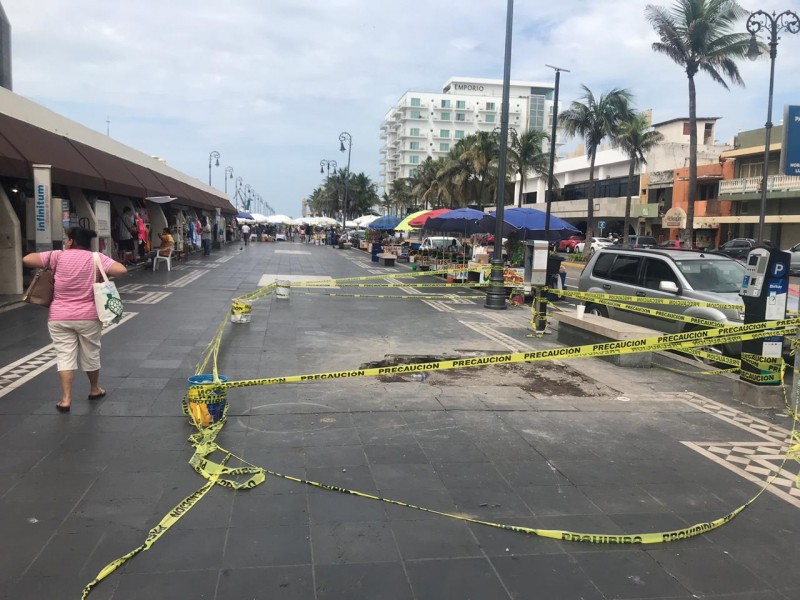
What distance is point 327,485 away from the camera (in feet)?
14.1

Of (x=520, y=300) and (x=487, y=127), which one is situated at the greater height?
(x=487, y=127)

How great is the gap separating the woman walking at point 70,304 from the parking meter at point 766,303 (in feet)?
21.3

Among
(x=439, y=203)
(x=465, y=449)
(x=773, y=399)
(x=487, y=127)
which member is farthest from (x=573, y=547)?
(x=487, y=127)

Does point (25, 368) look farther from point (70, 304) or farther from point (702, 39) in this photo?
point (702, 39)

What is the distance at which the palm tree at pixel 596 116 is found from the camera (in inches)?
1633

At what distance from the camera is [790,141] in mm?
9234

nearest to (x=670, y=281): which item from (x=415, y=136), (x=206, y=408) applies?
(x=206, y=408)

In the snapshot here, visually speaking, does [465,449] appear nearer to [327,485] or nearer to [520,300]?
[327,485]

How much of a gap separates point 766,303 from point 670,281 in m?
3.14

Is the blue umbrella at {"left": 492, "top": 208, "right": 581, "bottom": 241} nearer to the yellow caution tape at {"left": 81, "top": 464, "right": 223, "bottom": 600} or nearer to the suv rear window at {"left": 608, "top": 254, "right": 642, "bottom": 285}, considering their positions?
the suv rear window at {"left": 608, "top": 254, "right": 642, "bottom": 285}

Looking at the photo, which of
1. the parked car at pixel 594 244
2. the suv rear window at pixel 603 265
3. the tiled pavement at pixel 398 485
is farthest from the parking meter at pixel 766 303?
the parked car at pixel 594 244

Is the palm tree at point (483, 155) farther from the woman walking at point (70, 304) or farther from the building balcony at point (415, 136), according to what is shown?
the building balcony at point (415, 136)

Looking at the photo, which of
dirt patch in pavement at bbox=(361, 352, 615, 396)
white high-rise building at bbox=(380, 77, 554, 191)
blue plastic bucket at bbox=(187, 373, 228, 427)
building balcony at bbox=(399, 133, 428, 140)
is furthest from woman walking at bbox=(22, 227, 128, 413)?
building balcony at bbox=(399, 133, 428, 140)

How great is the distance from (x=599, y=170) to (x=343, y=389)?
2352 inches
